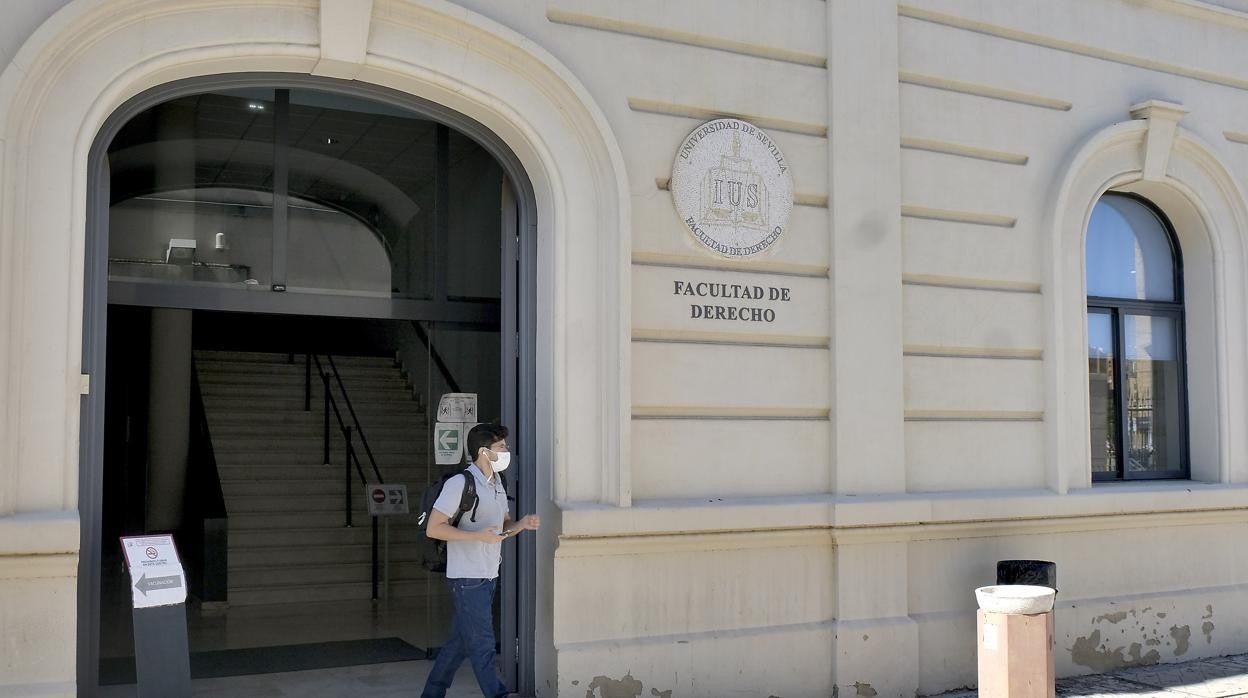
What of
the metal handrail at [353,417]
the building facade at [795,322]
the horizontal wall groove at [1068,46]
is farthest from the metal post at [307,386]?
the horizontal wall groove at [1068,46]

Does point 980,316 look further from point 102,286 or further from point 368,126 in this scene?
point 102,286

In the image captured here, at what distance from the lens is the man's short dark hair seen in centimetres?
669

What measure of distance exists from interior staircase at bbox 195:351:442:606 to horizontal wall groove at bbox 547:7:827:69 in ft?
15.3

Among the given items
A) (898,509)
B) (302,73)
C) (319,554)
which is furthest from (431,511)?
(319,554)

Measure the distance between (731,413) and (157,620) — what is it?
373cm

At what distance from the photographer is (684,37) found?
26.2ft

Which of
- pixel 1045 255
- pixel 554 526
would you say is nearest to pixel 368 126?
pixel 554 526

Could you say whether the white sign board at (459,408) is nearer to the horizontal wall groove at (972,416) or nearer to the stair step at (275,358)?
the horizontal wall groove at (972,416)

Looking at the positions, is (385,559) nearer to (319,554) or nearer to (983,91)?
(319,554)

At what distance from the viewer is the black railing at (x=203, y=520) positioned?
12.4 m

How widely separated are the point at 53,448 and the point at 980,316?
6357mm

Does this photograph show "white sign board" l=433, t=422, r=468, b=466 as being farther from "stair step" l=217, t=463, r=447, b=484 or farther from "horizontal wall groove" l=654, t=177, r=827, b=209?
"stair step" l=217, t=463, r=447, b=484

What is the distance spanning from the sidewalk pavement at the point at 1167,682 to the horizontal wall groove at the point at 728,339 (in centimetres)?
269

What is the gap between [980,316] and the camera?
8992 mm
